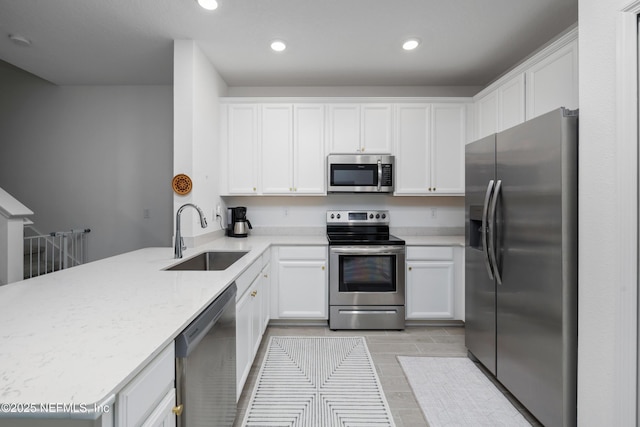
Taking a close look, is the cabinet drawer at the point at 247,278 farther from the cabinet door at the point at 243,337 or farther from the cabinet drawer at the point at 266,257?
the cabinet drawer at the point at 266,257

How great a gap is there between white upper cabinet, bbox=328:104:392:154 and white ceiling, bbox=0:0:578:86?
36 cm

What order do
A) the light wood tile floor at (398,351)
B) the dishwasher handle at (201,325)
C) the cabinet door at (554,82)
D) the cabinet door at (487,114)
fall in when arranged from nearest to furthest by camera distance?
the dishwasher handle at (201,325) → the light wood tile floor at (398,351) → the cabinet door at (554,82) → the cabinet door at (487,114)

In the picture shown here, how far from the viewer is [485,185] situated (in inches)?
83.7

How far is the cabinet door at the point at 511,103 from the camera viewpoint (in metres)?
2.41

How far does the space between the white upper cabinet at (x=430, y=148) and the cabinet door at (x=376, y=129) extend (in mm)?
112

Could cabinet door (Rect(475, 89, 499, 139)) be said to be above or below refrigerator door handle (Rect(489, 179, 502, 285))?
above

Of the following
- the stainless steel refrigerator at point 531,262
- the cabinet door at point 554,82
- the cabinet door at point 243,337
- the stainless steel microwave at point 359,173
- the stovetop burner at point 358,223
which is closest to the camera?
the stainless steel refrigerator at point 531,262

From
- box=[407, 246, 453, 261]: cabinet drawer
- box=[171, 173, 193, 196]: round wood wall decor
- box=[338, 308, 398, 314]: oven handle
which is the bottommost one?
box=[338, 308, 398, 314]: oven handle

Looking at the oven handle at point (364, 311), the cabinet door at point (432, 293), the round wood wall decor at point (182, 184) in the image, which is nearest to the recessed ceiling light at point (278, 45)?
the round wood wall decor at point (182, 184)

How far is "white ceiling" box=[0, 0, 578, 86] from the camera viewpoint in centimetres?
211

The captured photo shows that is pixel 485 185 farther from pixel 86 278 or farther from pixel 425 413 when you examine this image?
pixel 86 278

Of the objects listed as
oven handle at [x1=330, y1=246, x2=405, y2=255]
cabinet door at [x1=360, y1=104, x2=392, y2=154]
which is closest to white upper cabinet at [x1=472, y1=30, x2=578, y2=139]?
cabinet door at [x1=360, y1=104, x2=392, y2=154]

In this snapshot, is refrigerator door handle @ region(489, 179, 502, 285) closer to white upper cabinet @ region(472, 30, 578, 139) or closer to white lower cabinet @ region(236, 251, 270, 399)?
white upper cabinet @ region(472, 30, 578, 139)

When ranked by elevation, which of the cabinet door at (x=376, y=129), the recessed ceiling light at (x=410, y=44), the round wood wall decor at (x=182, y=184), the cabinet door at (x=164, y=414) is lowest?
the cabinet door at (x=164, y=414)
